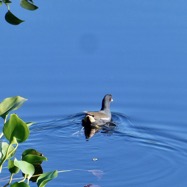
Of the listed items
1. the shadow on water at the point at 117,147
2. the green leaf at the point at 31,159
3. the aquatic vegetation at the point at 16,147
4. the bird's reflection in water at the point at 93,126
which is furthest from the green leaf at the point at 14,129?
the bird's reflection in water at the point at 93,126

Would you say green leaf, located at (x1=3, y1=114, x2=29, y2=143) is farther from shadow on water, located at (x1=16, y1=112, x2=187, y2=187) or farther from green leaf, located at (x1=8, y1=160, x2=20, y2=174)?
shadow on water, located at (x1=16, y1=112, x2=187, y2=187)

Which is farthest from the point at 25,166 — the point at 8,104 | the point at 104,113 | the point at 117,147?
the point at 104,113

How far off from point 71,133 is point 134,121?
718 millimetres

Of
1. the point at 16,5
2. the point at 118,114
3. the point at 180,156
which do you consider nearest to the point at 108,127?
the point at 118,114

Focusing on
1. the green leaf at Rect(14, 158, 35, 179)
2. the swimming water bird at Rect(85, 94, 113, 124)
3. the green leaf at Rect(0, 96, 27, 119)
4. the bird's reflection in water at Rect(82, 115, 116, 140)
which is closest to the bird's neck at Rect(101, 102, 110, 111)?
the swimming water bird at Rect(85, 94, 113, 124)

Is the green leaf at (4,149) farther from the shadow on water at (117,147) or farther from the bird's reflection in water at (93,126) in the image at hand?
the bird's reflection in water at (93,126)

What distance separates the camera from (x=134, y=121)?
8.51 m

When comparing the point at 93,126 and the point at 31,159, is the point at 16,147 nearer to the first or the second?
the point at 31,159

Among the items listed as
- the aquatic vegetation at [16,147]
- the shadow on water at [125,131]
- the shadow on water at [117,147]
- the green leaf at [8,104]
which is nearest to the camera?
the aquatic vegetation at [16,147]

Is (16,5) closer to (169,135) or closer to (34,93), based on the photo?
(34,93)

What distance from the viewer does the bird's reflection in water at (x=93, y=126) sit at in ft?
28.8

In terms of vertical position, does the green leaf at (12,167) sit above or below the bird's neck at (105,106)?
below

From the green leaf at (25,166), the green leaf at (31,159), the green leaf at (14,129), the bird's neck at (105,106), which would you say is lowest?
the green leaf at (25,166)

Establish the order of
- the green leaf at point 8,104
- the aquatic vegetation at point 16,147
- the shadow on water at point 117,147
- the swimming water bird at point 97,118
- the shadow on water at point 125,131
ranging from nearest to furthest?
the aquatic vegetation at point 16,147, the green leaf at point 8,104, the shadow on water at point 117,147, the shadow on water at point 125,131, the swimming water bird at point 97,118
